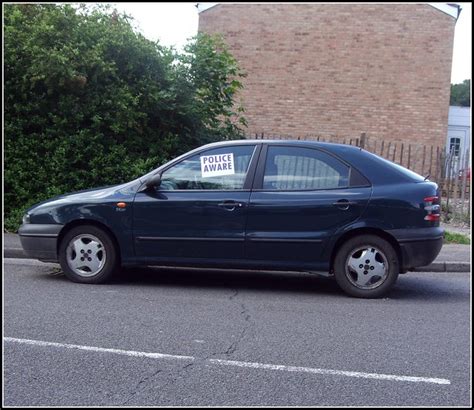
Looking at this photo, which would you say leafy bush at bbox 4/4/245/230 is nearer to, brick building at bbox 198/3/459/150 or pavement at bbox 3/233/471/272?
pavement at bbox 3/233/471/272

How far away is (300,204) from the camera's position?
7164 millimetres

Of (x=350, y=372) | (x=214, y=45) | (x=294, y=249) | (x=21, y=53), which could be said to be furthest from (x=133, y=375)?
(x=214, y=45)

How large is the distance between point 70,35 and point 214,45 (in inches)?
105

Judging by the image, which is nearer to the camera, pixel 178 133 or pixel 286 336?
pixel 286 336

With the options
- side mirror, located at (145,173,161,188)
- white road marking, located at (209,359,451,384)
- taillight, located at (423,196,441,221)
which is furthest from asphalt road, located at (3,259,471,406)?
side mirror, located at (145,173,161,188)

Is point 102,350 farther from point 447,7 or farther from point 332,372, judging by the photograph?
point 447,7

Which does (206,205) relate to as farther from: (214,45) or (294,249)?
(214,45)

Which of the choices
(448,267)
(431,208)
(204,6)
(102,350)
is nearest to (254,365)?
(102,350)

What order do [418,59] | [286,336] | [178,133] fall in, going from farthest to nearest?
[418,59], [178,133], [286,336]

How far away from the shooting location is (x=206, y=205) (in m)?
7.31

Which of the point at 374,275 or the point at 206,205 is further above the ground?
the point at 206,205

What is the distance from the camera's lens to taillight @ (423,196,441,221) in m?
7.09

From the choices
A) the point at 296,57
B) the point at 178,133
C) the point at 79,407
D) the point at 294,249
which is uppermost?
the point at 296,57

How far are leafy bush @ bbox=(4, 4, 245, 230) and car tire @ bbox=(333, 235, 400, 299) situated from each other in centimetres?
515
